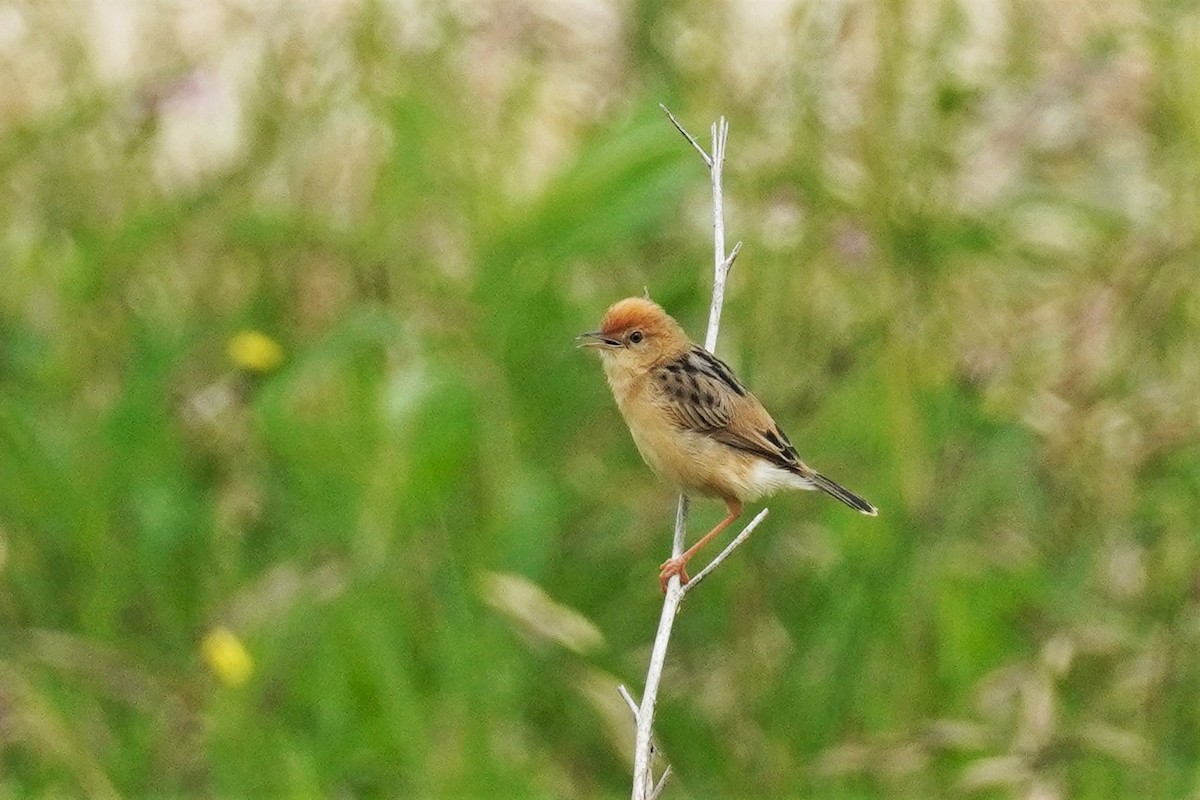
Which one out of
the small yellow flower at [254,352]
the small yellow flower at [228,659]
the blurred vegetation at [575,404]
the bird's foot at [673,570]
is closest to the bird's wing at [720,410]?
the bird's foot at [673,570]

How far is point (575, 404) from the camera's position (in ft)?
15.1

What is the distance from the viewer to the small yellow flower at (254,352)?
4.89 meters

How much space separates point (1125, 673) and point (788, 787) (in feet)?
2.87

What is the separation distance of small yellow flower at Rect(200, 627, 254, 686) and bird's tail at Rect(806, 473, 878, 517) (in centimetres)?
138

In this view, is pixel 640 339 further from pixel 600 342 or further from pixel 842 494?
pixel 842 494

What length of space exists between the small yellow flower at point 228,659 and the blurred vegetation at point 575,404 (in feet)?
0.16

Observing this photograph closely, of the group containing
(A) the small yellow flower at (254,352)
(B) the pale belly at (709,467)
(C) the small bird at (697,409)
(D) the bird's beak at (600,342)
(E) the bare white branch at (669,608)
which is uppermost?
(A) the small yellow flower at (254,352)

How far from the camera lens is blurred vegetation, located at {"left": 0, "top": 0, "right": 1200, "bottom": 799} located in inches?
165

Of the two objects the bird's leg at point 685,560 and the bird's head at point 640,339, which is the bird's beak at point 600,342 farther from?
the bird's leg at point 685,560

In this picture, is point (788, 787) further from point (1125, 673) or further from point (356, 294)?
point (356, 294)

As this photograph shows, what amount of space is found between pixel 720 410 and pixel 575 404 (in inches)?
34.6

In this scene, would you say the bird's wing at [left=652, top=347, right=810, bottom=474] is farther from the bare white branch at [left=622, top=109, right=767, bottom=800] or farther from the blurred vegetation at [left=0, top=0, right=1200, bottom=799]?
the blurred vegetation at [left=0, top=0, right=1200, bottom=799]

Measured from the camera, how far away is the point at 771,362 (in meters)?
4.51

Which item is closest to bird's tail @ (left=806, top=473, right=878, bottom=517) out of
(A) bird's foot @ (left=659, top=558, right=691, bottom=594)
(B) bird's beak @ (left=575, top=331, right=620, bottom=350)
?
(A) bird's foot @ (left=659, top=558, right=691, bottom=594)
